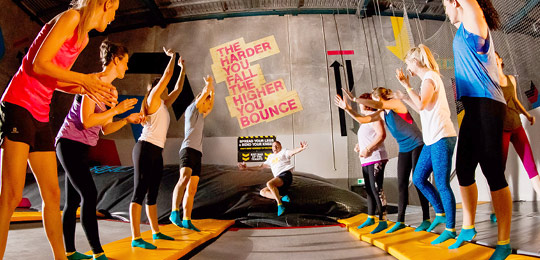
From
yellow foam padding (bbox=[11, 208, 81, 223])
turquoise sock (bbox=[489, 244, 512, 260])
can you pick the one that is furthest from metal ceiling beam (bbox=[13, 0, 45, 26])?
turquoise sock (bbox=[489, 244, 512, 260])

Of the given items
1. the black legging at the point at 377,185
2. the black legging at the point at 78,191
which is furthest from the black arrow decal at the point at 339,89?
the black legging at the point at 78,191

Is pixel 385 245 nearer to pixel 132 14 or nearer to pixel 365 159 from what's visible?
pixel 365 159

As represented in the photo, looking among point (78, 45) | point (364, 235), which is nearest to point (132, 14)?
point (78, 45)

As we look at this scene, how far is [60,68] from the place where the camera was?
1.11 metres

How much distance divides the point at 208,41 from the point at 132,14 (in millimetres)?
1897

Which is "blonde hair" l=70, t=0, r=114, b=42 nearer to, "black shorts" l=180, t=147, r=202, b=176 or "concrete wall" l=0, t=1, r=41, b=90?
"black shorts" l=180, t=147, r=202, b=176

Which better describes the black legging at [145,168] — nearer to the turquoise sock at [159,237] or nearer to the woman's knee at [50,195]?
the turquoise sock at [159,237]

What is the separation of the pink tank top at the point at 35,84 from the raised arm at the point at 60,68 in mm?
56

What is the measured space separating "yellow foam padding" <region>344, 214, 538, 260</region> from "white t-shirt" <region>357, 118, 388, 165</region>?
577 mm

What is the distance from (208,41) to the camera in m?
7.14

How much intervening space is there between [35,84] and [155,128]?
0.90 m

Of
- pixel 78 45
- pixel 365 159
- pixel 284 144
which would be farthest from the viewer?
pixel 284 144

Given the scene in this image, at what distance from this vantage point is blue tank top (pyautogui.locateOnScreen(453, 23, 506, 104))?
4.00ft

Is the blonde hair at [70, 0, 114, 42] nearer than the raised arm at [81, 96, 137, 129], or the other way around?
the blonde hair at [70, 0, 114, 42]
